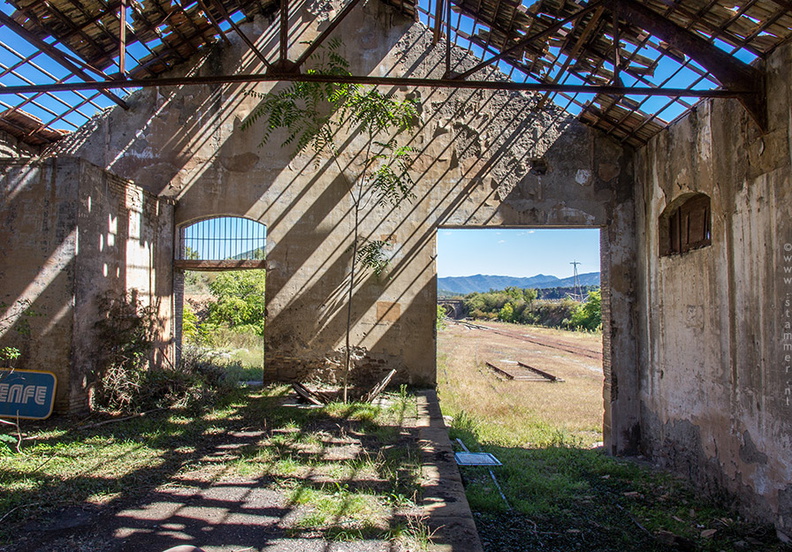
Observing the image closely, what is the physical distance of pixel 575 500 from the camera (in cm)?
658

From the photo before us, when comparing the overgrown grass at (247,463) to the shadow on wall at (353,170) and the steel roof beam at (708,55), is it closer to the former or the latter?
the shadow on wall at (353,170)

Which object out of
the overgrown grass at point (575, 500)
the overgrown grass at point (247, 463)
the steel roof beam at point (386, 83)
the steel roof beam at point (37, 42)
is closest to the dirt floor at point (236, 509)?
the overgrown grass at point (247, 463)

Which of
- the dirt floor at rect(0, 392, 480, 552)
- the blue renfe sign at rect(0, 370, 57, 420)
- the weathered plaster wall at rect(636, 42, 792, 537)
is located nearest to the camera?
the dirt floor at rect(0, 392, 480, 552)

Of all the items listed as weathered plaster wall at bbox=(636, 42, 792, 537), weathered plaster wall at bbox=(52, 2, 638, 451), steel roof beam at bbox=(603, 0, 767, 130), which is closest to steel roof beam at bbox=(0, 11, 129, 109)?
weathered plaster wall at bbox=(52, 2, 638, 451)

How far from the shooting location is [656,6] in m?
5.99

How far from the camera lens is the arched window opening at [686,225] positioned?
7.16m

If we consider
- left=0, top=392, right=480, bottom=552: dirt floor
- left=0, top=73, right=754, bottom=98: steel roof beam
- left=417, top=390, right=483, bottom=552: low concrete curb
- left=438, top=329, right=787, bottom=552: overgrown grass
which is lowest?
left=438, top=329, right=787, bottom=552: overgrown grass

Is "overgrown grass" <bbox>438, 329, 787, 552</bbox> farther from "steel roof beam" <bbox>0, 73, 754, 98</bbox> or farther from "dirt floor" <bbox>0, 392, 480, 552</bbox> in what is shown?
"steel roof beam" <bbox>0, 73, 754, 98</bbox>

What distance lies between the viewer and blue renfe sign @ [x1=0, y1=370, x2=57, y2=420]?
6.86 metres

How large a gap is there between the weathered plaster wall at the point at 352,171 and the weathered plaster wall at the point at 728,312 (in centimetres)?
142

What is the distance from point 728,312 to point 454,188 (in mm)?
4968

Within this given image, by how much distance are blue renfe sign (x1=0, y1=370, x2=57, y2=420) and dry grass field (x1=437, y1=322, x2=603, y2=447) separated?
7041mm

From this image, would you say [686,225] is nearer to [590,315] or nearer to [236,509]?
[236,509]

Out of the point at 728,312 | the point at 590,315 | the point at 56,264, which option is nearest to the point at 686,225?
the point at 728,312
